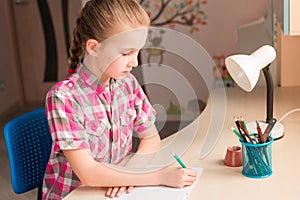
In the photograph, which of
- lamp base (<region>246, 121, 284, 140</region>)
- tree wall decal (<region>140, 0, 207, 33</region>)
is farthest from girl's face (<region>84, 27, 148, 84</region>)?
tree wall decal (<region>140, 0, 207, 33</region>)

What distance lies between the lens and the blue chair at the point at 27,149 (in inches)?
62.9

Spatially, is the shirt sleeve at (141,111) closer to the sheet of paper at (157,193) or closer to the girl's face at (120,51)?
the girl's face at (120,51)

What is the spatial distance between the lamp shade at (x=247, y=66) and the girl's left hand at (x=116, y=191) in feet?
1.39

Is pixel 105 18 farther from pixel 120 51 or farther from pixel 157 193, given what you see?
pixel 157 193

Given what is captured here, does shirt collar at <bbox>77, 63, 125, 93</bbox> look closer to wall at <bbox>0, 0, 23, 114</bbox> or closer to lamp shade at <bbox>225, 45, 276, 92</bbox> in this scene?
lamp shade at <bbox>225, 45, 276, 92</bbox>

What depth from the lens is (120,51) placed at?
53.7 inches

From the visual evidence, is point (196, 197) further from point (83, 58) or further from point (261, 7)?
point (261, 7)

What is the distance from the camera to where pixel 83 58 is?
1501 millimetres

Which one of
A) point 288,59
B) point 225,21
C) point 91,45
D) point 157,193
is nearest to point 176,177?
point 157,193

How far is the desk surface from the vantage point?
1301 millimetres

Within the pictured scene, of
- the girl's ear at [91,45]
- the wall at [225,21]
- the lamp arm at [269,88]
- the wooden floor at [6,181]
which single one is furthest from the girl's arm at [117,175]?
the wall at [225,21]

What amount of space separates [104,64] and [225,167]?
0.45 m

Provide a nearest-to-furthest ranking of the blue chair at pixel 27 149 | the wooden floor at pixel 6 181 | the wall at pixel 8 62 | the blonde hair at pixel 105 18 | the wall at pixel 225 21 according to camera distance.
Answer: the blonde hair at pixel 105 18 < the blue chair at pixel 27 149 < the wooden floor at pixel 6 181 < the wall at pixel 225 21 < the wall at pixel 8 62

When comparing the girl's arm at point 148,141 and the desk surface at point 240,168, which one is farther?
the girl's arm at point 148,141
